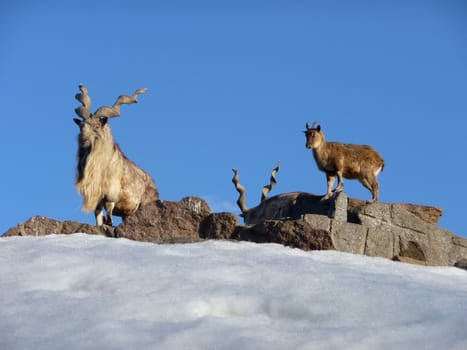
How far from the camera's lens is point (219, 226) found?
1147 centimetres

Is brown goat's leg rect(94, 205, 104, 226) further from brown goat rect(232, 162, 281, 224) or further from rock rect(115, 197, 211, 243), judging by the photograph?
brown goat rect(232, 162, 281, 224)

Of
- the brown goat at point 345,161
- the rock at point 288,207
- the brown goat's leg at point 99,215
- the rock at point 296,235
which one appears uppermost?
the brown goat at point 345,161

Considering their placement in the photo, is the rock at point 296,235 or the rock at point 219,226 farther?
the rock at point 219,226

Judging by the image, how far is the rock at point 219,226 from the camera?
1141 cm

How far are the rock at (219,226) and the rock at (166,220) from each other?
10 centimetres

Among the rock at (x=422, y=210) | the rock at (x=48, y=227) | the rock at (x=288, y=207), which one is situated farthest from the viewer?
the rock at (x=288, y=207)

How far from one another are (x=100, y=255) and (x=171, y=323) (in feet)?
7.22

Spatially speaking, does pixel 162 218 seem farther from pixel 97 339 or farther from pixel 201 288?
pixel 97 339

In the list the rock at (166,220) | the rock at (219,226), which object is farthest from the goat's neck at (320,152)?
the rock at (219,226)

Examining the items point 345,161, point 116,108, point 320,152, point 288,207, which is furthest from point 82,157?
point 345,161

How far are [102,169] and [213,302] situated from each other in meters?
9.24

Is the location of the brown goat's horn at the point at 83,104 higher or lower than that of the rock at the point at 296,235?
higher

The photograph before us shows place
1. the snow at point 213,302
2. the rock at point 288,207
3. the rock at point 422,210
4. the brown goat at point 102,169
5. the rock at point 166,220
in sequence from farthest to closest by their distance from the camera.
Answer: the rock at point 288,207 → the brown goat at point 102,169 → the rock at point 422,210 → the rock at point 166,220 → the snow at point 213,302

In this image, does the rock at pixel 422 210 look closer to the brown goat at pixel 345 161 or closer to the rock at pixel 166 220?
the brown goat at pixel 345 161
